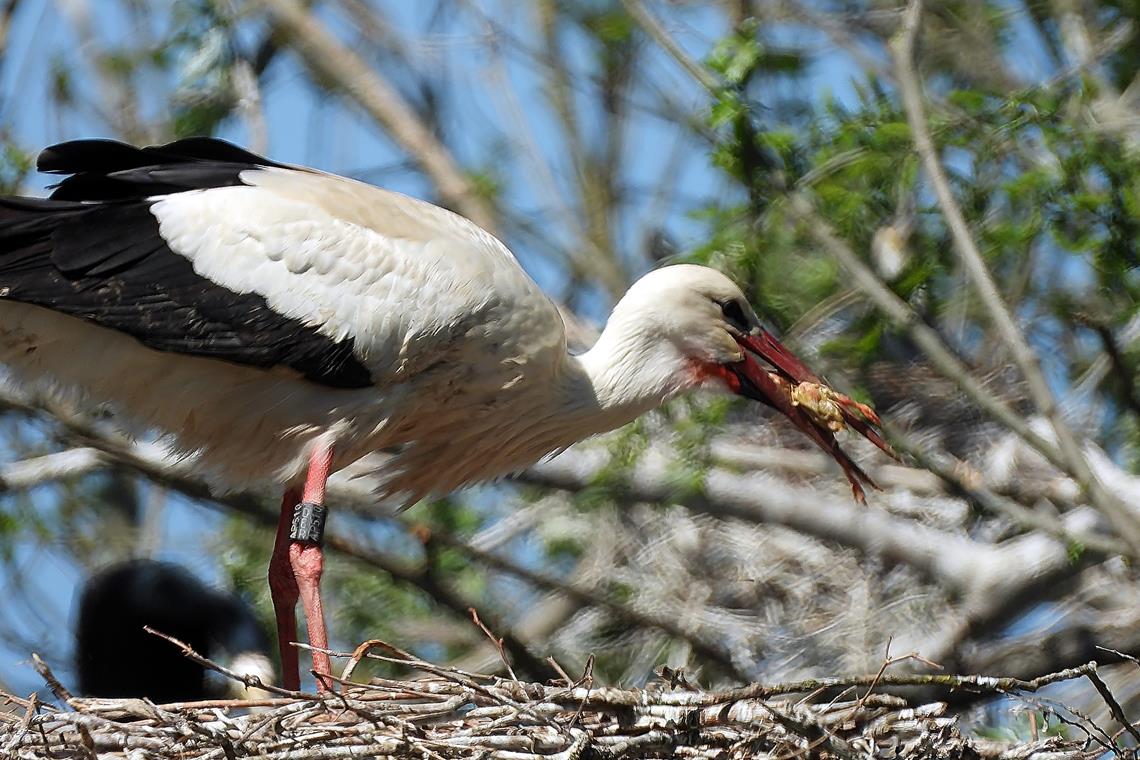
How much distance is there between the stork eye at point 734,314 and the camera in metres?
7.96

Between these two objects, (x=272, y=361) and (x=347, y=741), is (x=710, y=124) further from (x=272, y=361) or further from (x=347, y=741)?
(x=347, y=741)

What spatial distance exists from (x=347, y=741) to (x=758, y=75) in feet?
13.2

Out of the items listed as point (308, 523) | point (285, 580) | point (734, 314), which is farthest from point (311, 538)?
point (734, 314)

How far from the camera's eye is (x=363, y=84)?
12461 millimetres

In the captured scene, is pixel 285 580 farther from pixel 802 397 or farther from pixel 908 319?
pixel 908 319

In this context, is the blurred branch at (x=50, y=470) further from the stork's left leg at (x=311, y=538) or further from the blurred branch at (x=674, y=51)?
the blurred branch at (x=674, y=51)

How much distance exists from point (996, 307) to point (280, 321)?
2.83 metres

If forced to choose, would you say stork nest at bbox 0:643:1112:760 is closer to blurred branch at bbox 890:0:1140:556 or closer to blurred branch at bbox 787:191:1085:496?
blurred branch at bbox 890:0:1140:556

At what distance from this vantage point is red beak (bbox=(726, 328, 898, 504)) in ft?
25.8

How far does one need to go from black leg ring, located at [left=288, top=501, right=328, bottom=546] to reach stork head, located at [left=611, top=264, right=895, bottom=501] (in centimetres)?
149

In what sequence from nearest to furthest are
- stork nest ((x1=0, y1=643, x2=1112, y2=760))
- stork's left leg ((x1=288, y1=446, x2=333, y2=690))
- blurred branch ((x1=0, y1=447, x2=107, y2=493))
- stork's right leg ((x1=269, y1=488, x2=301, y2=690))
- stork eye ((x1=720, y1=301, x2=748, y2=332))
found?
stork nest ((x1=0, y1=643, x2=1112, y2=760)), stork's left leg ((x1=288, y1=446, x2=333, y2=690)), stork's right leg ((x1=269, y1=488, x2=301, y2=690)), stork eye ((x1=720, y1=301, x2=748, y2=332)), blurred branch ((x1=0, y1=447, x2=107, y2=493))

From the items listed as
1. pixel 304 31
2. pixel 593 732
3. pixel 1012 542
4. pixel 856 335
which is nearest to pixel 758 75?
pixel 856 335

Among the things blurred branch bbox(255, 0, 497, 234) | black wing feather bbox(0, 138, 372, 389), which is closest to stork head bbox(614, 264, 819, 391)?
black wing feather bbox(0, 138, 372, 389)

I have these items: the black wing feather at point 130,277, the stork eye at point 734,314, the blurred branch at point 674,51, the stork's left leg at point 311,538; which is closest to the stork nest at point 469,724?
the stork's left leg at point 311,538
